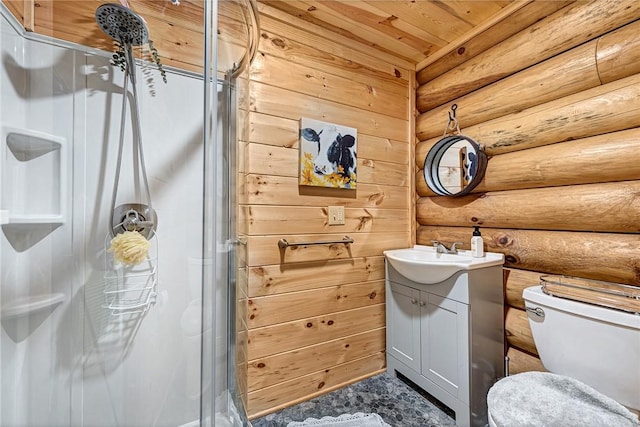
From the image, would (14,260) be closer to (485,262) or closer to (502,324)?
(485,262)

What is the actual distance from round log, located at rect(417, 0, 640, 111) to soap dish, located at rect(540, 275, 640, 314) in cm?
114

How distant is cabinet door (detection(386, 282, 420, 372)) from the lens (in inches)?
65.6

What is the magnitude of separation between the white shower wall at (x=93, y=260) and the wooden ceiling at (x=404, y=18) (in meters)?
0.93

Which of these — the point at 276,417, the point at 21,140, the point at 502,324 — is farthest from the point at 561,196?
the point at 21,140

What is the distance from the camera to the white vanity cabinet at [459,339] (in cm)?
138

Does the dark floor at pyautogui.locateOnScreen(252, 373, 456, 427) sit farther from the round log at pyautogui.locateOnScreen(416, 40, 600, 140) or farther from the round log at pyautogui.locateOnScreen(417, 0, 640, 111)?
the round log at pyautogui.locateOnScreen(417, 0, 640, 111)

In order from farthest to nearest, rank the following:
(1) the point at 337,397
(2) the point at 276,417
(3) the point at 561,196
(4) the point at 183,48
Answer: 1. (1) the point at 337,397
2. (2) the point at 276,417
3. (3) the point at 561,196
4. (4) the point at 183,48

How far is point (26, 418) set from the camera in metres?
0.97

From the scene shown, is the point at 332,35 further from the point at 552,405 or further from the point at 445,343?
the point at 552,405

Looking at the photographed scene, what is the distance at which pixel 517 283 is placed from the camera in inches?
59.7

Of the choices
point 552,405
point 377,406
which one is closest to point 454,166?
point 552,405

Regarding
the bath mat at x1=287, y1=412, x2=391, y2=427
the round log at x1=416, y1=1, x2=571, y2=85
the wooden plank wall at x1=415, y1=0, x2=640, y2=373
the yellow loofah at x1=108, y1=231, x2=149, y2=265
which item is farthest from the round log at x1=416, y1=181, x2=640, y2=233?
the yellow loofah at x1=108, y1=231, x2=149, y2=265

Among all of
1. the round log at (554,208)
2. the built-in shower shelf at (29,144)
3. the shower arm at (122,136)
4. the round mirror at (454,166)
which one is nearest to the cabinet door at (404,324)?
the round log at (554,208)

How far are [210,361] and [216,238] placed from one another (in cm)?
47
